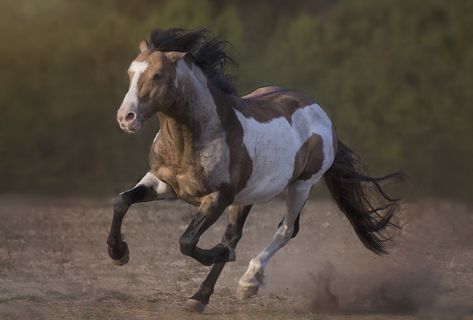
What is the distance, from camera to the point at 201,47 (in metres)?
6.91

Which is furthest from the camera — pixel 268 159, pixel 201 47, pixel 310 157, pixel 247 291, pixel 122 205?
pixel 310 157

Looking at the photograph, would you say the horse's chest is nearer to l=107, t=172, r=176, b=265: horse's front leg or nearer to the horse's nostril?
l=107, t=172, r=176, b=265: horse's front leg

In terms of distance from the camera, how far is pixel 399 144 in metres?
15.3

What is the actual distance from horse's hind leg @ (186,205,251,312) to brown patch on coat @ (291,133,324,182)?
0.47 meters

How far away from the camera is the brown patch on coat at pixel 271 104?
23.5ft

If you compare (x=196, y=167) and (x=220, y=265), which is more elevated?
(x=196, y=167)

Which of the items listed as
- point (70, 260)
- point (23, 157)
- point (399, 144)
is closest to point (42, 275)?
point (70, 260)

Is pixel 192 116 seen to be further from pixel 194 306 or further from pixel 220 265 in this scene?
pixel 194 306

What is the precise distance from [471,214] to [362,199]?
4225 mm

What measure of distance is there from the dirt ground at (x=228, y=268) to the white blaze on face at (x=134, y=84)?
5.02ft

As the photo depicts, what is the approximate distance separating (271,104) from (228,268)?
2166 millimetres

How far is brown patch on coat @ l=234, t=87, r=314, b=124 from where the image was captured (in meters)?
7.18

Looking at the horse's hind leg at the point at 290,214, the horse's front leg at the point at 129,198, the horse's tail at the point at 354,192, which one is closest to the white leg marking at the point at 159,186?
the horse's front leg at the point at 129,198

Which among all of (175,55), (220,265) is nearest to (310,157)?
(220,265)
